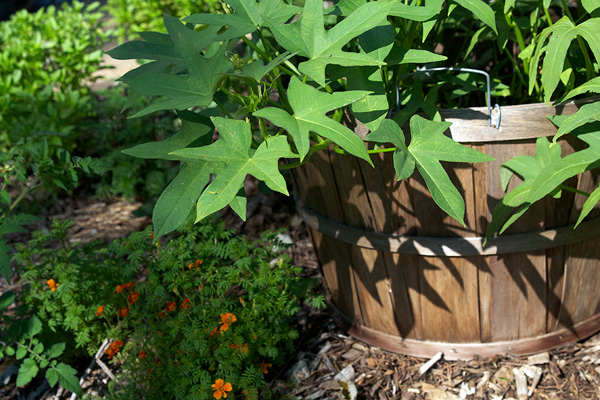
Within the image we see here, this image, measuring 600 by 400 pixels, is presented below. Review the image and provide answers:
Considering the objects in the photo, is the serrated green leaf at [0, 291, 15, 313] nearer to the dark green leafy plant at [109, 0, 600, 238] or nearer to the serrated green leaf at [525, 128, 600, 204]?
the dark green leafy plant at [109, 0, 600, 238]

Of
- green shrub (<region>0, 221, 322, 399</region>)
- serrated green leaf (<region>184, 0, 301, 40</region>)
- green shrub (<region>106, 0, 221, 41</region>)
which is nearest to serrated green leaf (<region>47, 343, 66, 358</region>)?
green shrub (<region>0, 221, 322, 399</region>)

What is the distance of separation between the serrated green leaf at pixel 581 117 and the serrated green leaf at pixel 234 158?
0.67m

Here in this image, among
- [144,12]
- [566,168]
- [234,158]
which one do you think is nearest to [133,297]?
[234,158]

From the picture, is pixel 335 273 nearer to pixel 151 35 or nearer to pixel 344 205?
pixel 344 205

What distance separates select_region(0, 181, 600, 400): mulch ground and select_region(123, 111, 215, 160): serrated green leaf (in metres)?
0.90

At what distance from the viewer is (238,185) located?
47.2 inches

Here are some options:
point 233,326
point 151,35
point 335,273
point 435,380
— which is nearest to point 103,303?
point 233,326

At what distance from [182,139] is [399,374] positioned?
1.13m

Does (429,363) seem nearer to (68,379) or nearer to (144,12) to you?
(68,379)

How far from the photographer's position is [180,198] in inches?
50.1

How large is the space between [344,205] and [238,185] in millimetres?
637

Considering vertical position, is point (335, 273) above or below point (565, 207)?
below

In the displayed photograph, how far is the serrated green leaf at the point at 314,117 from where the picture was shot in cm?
119

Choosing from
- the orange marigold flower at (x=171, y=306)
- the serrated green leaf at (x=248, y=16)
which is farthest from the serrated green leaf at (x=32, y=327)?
the serrated green leaf at (x=248, y=16)
